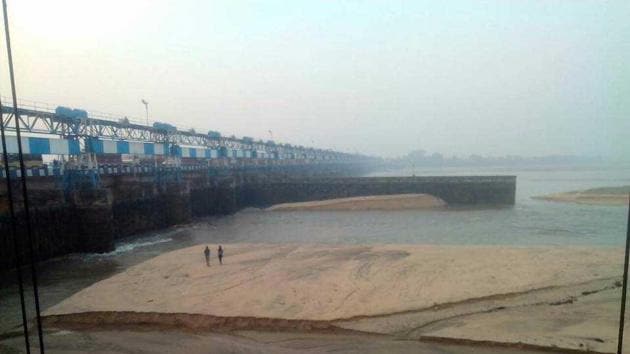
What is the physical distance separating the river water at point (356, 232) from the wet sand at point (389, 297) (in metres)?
3.53

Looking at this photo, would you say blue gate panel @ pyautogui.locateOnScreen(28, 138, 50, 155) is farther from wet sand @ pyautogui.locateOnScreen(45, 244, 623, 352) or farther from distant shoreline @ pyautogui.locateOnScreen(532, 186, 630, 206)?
distant shoreline @ pyautogui.locateOnScreen(532, 186, 630, 206)

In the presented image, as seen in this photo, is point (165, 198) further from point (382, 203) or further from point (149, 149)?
point (382, 203)

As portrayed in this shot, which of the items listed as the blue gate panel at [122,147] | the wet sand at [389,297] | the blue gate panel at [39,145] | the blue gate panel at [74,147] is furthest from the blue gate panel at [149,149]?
the wet sand at [389,297]

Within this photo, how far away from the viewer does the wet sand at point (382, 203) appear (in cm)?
5053

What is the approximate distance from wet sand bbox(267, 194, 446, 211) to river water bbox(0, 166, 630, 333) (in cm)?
283

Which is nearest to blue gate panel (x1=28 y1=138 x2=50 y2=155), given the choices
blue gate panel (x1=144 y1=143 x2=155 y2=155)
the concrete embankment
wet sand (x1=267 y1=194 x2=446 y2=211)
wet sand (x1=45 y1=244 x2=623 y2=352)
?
the concrete embankment

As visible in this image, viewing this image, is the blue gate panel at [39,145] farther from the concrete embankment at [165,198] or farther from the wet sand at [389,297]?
the wet sand at [389,297]

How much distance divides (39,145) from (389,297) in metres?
26.4

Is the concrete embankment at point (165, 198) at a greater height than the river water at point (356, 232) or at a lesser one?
greater

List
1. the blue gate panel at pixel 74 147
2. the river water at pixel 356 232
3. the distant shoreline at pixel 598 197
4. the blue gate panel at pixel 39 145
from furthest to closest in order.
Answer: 1. the distant shoreline at pixel 598 197
2. the blue gate panel at pixel 74 147
3. the blue gate panel at pixel 39 145
4. the river water at pixel 356 232

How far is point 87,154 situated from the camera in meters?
30.8

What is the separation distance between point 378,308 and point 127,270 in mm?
15081

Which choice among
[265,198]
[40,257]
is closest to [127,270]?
[40,257]

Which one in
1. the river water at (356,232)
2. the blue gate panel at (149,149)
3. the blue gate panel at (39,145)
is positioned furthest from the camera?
the blue gate panel at (149,149)
